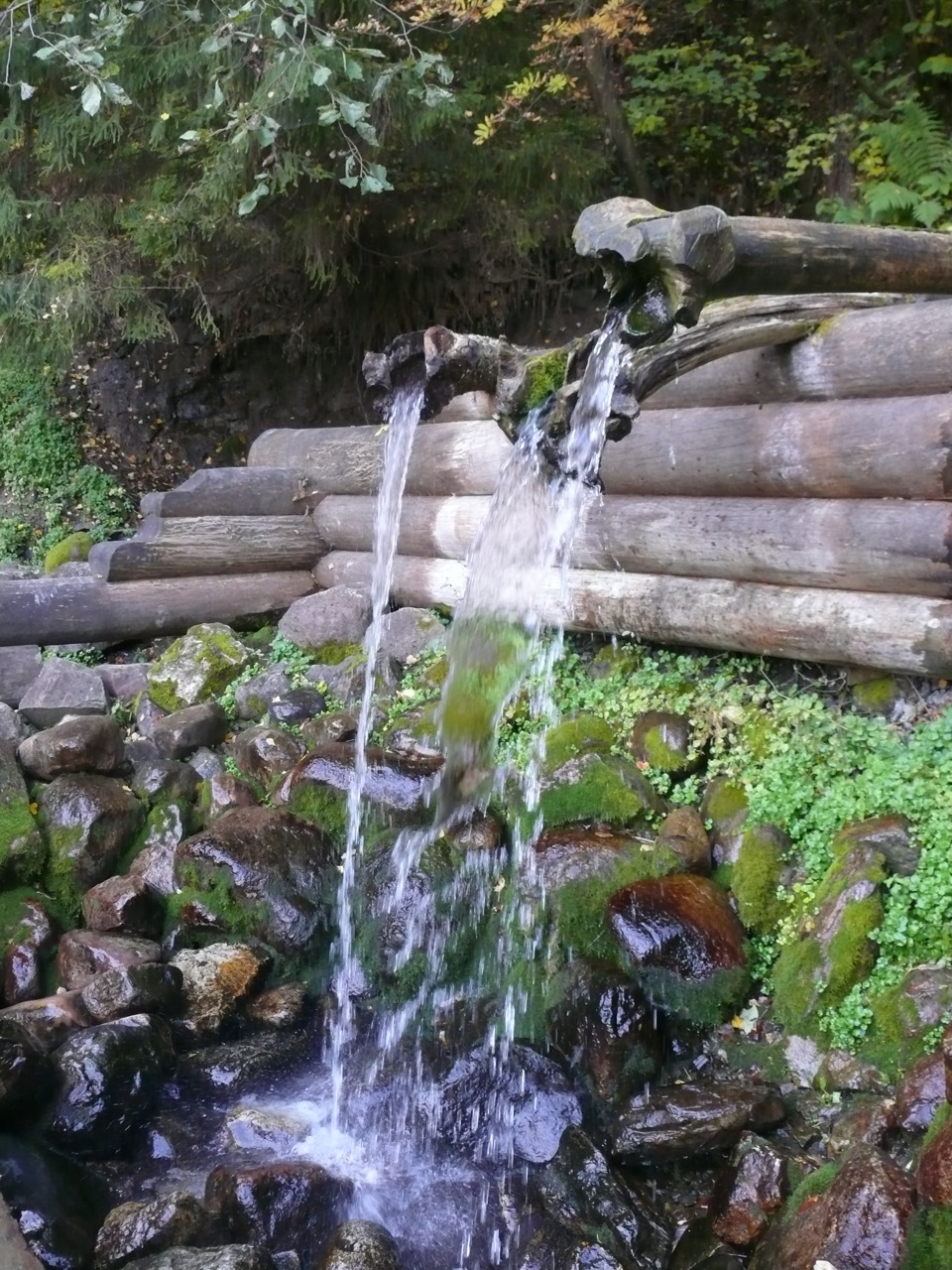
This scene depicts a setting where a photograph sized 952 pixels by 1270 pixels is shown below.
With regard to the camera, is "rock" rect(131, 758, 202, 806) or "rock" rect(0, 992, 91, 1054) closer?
"rock" rect(0, 992, 91, 1054)

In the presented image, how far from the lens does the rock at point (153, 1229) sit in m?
4.00

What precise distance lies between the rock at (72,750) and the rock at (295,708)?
3.54ft

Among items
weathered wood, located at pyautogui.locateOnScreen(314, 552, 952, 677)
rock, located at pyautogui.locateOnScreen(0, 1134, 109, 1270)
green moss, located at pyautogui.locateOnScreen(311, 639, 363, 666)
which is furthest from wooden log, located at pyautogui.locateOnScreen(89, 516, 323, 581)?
rock, located at pyautogui.locateOnScreen(0, 1134, 109, 1270)

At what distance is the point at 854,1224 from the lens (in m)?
3.36

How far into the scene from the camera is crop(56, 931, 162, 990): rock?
5.69 meters

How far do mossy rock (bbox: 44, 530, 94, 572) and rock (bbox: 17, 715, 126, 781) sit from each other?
13.0 ft

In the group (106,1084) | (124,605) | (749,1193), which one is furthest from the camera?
(124,605)

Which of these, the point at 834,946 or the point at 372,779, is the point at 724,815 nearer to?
the point at 834,946

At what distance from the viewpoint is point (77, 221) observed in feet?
29.9

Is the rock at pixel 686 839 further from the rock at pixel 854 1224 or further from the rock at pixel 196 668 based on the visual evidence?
the rock at pixel 196 668

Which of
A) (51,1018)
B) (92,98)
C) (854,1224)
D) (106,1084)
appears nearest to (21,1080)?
(106,1084)

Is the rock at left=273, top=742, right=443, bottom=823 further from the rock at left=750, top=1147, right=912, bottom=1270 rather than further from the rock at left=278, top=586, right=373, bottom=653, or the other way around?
the rock at left=750, top=1147, right=912, bottom=1270

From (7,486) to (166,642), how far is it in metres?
5.75

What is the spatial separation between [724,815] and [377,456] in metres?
4.83
